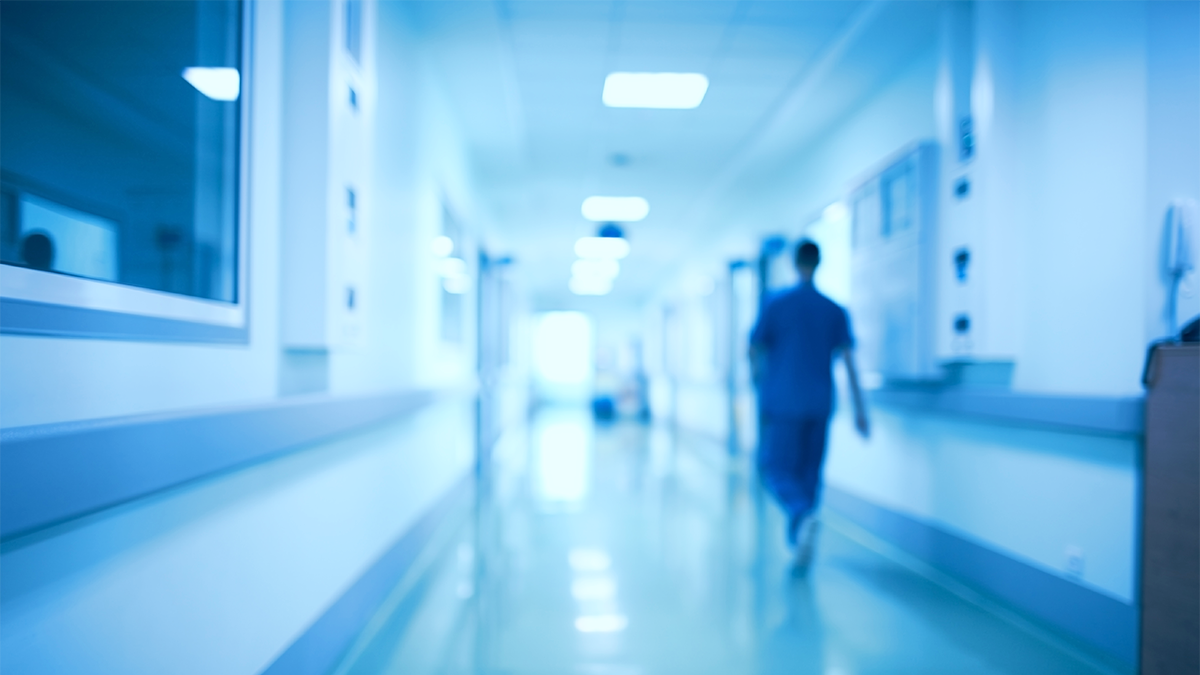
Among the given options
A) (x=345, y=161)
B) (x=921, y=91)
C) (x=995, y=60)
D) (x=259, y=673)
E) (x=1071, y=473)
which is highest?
(x=921, y=91)

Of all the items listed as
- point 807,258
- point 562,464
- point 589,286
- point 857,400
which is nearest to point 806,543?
point 857,400

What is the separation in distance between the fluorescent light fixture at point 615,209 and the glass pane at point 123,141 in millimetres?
6301

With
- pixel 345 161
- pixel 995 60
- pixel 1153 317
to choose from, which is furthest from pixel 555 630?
pixel 995 60

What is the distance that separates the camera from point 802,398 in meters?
3.36

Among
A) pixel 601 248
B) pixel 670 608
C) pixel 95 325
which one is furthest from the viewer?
pixel 601 248

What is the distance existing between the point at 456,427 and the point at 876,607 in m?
3.60

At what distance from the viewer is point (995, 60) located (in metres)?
2.90

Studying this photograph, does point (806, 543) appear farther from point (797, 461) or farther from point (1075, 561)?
point (1075, 561)

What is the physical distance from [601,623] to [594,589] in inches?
16.8

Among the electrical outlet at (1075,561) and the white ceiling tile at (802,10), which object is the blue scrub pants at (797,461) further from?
the white ceiling tile at (802,10)

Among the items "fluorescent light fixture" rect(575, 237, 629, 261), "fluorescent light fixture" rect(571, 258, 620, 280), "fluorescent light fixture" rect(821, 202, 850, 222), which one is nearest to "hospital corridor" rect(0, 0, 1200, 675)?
"fluorescent light fixture" rect(821, 202, 850, 222)

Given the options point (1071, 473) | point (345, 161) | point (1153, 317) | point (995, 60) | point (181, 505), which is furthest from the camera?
point (995, 60)

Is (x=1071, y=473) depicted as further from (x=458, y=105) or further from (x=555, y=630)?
(x=458, y=105)

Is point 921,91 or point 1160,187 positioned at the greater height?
point 921,91
